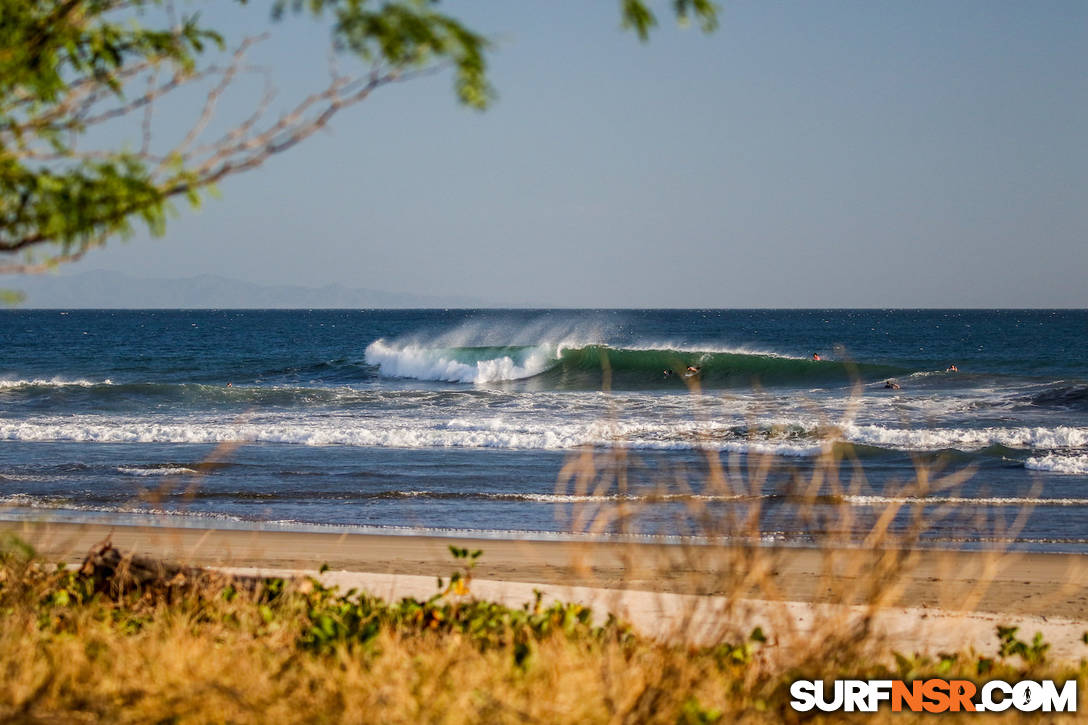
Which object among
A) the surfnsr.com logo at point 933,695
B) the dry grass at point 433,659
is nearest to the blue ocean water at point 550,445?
the dry grass at point 433,659

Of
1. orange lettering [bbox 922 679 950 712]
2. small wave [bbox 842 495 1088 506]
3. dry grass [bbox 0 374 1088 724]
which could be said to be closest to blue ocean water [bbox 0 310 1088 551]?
small wave [bbox 842 495 1088 506]

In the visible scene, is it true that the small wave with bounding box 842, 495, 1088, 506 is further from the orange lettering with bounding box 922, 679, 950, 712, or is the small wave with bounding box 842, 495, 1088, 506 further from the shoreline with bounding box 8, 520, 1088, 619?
the orange lettering with bounding box 922, 679, 950, 712

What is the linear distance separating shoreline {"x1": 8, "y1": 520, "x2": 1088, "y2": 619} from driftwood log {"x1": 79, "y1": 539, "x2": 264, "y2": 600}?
1994 mm

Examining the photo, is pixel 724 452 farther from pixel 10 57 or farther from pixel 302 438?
pixel 10 57

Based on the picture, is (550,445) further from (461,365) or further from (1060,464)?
(461,365)

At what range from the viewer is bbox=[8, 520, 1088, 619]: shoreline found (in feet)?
27.0

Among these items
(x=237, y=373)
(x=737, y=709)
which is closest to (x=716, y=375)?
(x=237, y=373)

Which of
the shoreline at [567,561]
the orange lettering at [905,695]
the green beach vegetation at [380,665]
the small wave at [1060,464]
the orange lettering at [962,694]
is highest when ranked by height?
the green beach vegetation at [380,665]

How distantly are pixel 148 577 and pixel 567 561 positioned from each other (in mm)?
4890

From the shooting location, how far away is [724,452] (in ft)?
60.7

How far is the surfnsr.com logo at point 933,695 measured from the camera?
154 inches

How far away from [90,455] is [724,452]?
10.9 metres

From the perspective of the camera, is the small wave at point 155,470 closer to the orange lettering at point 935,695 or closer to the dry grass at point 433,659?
the dry grass at point 433,659

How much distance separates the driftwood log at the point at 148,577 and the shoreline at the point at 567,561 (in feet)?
6.54
